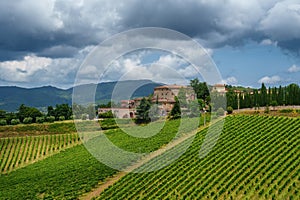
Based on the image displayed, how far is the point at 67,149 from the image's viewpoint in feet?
167

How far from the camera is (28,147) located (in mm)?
52906

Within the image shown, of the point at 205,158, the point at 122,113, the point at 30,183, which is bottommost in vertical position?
the point at 30,183

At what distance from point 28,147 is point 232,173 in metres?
31.8

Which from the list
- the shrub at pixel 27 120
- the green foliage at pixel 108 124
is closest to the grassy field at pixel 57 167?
the green foliage at pixel 108 124

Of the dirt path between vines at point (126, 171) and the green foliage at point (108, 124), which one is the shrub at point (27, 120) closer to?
the green foliage at point (108, 124)

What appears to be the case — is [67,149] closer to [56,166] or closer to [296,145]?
[56,166]

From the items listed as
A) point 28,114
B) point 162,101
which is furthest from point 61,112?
point 162,101

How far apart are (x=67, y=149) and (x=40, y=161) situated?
5.13 meters

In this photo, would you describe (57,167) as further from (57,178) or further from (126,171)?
(126,171)

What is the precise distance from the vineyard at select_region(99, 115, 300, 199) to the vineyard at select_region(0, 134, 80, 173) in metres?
18.8

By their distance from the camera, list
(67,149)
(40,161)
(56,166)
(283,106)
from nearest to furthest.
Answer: (56,166) → (40,161) → (67,149) → (283,106)

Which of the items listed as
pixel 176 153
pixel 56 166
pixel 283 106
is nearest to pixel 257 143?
pixel 176 153

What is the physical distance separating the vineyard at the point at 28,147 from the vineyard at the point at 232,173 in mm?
18814

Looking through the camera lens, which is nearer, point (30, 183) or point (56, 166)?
point (30, 183)
